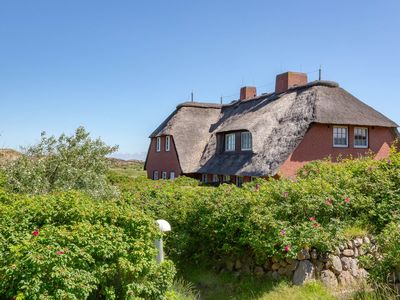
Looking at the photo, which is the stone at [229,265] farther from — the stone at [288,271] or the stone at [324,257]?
the stone at [324,257]

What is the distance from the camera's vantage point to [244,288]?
9062 millimetres

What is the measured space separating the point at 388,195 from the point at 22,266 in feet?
29.4

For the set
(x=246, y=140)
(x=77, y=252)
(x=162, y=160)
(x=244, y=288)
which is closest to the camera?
(x=77, y=252)

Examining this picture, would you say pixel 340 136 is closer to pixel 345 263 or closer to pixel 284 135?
pixel 284 135

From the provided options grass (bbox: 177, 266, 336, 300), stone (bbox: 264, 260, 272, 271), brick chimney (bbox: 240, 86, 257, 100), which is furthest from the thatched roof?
stone (bbox: 264, 260, 272, 271)

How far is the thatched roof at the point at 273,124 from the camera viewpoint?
24.0 meters

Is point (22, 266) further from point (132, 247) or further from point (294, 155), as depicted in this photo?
point (294, 155)

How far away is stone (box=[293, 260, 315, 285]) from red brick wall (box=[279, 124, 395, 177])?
542 inches

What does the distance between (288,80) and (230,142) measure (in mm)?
6299

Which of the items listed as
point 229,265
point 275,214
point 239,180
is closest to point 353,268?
point 275,214

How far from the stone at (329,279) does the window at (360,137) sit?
1838cm

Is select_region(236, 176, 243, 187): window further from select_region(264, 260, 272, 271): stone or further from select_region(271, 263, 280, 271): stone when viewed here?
select_region(271, 263, 280, 271): stone

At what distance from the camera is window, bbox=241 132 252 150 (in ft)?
86.1

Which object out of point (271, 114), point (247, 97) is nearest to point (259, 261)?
point (271, 114)
